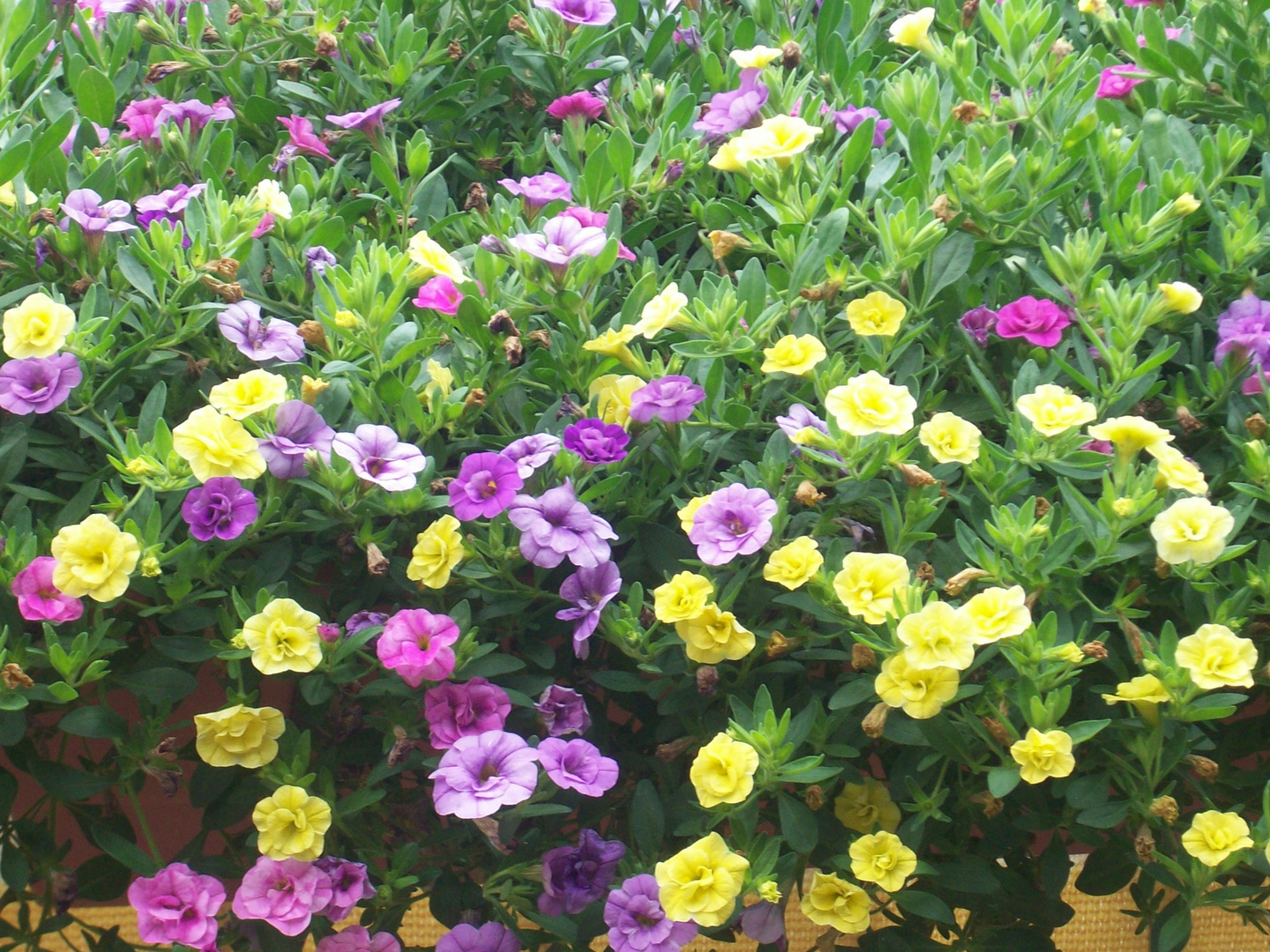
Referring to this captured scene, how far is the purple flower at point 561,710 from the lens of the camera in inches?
37.7

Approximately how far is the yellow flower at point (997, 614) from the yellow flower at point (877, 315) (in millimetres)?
265

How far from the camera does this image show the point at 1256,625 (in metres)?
0.95

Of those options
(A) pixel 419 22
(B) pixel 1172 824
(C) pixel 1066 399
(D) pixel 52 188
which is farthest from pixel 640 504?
(A) pixel 419 22

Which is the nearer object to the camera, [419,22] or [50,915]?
[50,915]

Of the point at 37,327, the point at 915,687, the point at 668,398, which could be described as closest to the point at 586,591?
the point at 668,398

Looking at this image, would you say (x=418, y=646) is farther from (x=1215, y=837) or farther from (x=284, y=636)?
(x=1215, y=837)

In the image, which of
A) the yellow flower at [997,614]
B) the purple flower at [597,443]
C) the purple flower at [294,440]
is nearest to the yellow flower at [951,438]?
the yellow flower at [997,614]

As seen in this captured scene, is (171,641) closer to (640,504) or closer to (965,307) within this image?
(640,504)

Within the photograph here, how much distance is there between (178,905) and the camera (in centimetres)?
95

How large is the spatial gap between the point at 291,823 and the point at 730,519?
43cm

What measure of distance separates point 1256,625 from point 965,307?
0.38 metres

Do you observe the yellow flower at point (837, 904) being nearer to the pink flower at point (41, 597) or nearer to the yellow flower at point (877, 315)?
the yellow flower at point (877, 315)

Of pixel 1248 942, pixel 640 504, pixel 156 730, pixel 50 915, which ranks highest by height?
pixel 640 504

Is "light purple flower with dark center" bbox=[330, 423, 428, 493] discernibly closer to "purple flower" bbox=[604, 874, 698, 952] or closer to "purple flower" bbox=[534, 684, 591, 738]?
"purple flower" bbox=[534, 684, 591, 738]
